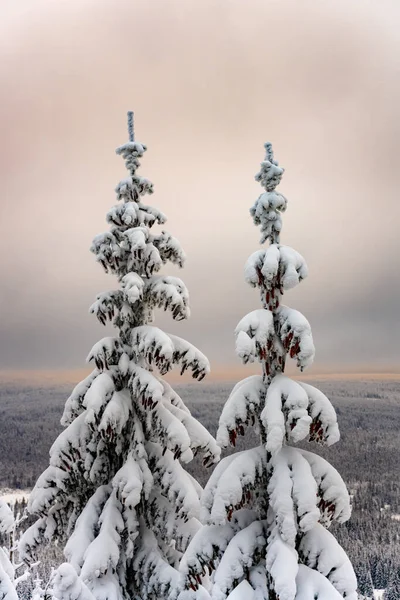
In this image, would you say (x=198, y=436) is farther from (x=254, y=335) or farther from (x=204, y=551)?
(x=254, y=335)

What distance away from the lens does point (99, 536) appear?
11016mm

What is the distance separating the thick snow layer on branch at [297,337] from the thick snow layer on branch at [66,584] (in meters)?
4.52

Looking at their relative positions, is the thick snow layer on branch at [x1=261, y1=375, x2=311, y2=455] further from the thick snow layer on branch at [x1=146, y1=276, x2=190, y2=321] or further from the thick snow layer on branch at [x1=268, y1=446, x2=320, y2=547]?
the thick snow layer on branch at [x1=146, y1=276, x2=190, y2=321]

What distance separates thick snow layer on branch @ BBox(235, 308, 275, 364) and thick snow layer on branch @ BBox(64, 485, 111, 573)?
5.88 metres

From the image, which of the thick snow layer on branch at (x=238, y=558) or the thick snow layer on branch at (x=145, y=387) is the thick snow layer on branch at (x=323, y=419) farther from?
the thick snow layer on branch at (x=145, y=387)

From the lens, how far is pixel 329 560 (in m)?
7.99

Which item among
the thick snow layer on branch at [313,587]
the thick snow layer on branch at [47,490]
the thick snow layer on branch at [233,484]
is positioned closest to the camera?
the thick snow layer on branch at [313,587]

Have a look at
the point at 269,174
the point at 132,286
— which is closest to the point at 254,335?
the point at 269,174

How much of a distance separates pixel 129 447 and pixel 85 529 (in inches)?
78.3

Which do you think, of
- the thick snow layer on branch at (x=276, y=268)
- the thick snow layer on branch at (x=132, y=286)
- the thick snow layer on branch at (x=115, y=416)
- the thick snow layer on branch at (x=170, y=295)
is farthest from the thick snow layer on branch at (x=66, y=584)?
the thick snow layer on branch at (x=170, y=295)

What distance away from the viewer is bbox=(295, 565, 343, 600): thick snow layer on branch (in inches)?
292

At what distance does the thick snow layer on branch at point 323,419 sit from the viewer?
8.30 metres

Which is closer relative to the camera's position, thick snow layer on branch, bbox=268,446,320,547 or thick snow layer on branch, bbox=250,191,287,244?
thick snow layer on branch, bbox=268,446,320,547

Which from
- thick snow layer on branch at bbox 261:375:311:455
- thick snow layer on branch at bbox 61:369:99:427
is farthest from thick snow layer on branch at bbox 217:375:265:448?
thick snow layer on branch at bbox 61:369:99:427
